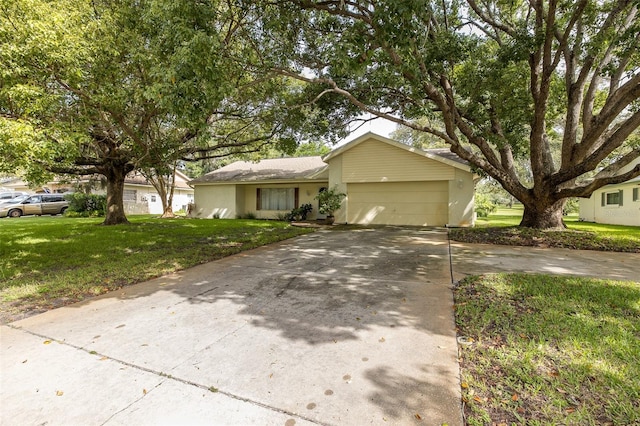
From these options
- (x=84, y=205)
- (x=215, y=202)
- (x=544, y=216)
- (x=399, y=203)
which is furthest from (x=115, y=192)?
(x=544, y=216)

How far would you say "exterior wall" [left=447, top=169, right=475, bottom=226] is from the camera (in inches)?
512

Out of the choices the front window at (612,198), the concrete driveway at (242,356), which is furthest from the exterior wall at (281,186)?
the front window at (612,198)

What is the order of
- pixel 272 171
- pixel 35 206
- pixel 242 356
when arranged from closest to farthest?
pixel 242 356 < pixel 272 171 < pixel 35 206

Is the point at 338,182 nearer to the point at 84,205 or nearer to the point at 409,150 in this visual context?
the point at 409,150

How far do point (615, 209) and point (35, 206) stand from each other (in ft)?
114

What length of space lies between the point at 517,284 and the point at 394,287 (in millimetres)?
1874

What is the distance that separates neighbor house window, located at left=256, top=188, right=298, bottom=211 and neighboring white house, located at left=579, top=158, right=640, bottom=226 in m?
15.6

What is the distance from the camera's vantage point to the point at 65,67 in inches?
233

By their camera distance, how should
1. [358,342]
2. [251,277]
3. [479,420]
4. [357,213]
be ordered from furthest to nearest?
[357,213], [251,277], [358,342], [479,420]

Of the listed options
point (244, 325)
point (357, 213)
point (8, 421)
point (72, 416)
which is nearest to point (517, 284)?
point (244, 325)

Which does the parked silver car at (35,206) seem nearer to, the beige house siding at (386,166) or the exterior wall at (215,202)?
the exterior wall at (215,202)

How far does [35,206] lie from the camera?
68.4ft

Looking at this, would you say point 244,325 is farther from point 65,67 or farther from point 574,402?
point 65,67

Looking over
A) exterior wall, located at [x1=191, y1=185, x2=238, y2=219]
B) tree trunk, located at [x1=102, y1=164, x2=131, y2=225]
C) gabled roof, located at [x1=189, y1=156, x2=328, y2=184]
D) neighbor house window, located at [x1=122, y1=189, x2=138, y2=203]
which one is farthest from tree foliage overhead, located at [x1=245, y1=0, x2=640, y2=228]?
neighbor house window, located at [x1=122, y1=189, x2=138, y2=203]
